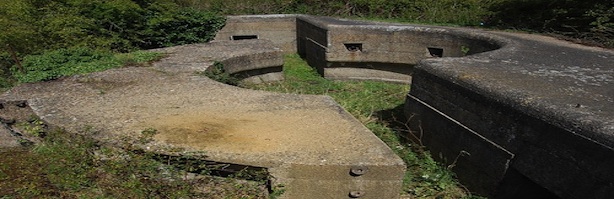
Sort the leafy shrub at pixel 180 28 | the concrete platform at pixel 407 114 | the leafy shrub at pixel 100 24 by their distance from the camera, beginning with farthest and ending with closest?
the leafy shrub at pixel 180 28, the leafy shrub at pixel 100 24, the concrete platform at pixel 407 114

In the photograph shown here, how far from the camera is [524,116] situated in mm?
3314

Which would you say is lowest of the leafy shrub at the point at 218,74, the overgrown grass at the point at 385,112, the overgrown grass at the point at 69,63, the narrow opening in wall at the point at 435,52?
the overgrown grass at the point at 385,112

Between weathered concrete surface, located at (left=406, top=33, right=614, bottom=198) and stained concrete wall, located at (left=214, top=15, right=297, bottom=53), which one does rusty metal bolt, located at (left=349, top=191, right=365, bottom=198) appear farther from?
stained concrete wall, located at (left=214, top=15, right=297, bottom=53)

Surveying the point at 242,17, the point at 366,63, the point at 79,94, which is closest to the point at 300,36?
the point at 242,17

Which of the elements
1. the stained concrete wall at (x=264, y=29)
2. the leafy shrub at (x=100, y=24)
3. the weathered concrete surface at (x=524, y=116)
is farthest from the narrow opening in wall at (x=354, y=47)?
the weathered concrete surface at (x=524, y=116)

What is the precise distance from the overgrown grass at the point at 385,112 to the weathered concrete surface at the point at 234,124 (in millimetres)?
1066

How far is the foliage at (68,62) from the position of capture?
5.38 metres

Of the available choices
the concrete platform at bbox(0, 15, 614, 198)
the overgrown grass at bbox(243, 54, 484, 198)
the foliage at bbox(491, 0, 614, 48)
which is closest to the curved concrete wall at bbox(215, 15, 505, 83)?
the overgrown grass at bbox(243, 54, 484, 198)

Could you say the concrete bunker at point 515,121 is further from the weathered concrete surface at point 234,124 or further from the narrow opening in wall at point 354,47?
the narrow opening in wall at point 354,47

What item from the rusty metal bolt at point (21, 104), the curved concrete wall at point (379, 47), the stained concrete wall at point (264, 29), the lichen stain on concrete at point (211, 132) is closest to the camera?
the lichen stain on concrete at point (211, 132)

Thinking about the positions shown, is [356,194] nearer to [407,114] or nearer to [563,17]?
[407,114]

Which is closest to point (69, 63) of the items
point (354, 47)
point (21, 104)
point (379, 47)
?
point (21, 104)

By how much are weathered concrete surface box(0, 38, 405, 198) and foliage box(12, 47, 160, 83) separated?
348mm

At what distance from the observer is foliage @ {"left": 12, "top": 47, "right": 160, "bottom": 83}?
538 centimetres
